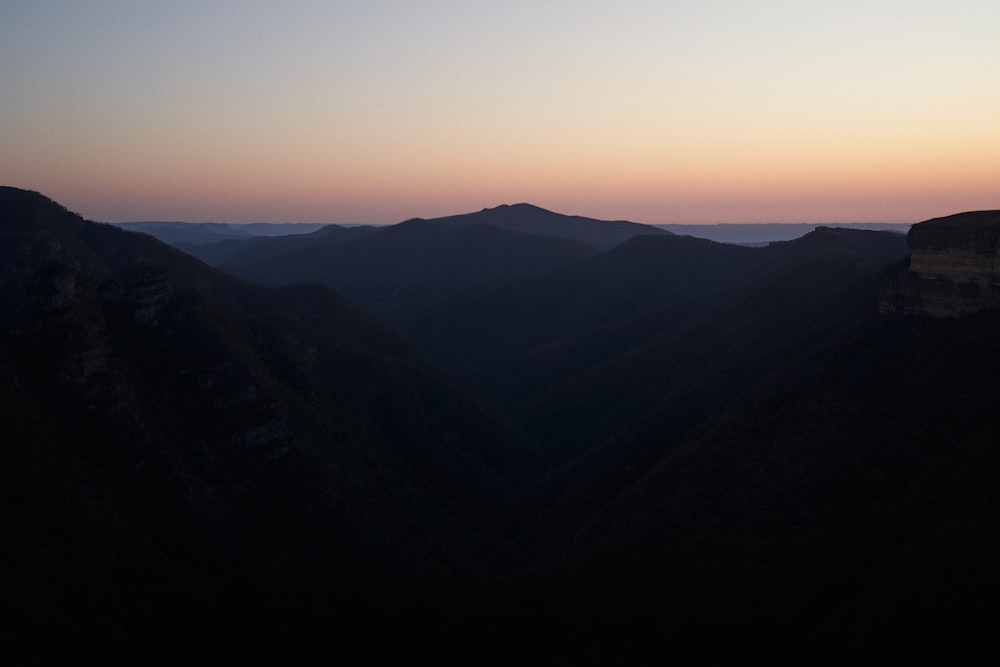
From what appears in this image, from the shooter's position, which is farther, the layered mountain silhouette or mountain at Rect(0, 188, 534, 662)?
mountain at Rect(0, 188, 534, 662)

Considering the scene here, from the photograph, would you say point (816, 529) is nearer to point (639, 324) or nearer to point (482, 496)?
point (482, 496)

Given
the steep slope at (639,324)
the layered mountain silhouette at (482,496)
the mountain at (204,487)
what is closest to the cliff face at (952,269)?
the layered mountain silhouette at (482,496)

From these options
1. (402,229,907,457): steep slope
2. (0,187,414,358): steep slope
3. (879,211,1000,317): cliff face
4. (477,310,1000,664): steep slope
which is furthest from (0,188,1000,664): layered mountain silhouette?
(0,187,414,358): steep slope

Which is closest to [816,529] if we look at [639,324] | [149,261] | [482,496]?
[482,496]

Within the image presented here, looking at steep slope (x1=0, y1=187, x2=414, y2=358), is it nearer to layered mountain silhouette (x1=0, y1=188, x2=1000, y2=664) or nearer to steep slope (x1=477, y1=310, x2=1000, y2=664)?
layered mountain silhouette (x1=0, y1=188, x2=1000, y2=664)

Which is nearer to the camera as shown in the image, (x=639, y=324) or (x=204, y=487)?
(x=204, y=487)

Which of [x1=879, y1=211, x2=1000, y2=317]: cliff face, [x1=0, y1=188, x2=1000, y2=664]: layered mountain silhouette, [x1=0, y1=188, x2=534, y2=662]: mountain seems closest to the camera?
[x1=0, y1=188, x2=1000, y2=664]: layered mountain silhouette

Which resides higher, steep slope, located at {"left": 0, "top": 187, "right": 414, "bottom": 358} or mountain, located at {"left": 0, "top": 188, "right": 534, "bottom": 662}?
steep slope, located at {"left": 0, "top": 187, "right": 414, "bottom": 358}

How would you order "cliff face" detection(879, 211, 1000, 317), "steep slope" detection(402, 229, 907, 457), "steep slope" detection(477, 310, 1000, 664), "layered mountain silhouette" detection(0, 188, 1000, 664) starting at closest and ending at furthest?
"steep slope" detection(477, 310, 1000, 664) → "layered mountain silhouette" detection(0, 188, 1000, 664) → "cliff face" detection(879, 211, 1000, 317) → "steep slope" detection(402, 229, 907, 457)

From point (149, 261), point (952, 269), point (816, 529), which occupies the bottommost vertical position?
point (816, 529)
